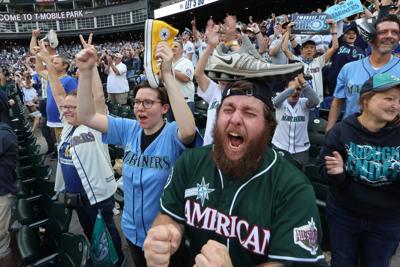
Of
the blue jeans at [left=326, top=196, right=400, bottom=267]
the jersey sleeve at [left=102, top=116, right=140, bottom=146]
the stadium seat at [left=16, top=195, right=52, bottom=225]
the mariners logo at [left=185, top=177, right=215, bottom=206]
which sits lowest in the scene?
the stadium seat at [left=16, top=195, right=52, bottom=225]

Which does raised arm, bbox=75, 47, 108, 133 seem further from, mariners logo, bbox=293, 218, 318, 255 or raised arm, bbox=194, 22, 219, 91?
mariners logo, bbox=293, 218, 318, 255

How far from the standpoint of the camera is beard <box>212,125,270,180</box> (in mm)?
1267

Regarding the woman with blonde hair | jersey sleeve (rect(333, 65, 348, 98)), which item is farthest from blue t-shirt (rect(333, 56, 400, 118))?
the woman with blonde hair

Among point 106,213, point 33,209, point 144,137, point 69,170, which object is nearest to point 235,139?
point 144,137

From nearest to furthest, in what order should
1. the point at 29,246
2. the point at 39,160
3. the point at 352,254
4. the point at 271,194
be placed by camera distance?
the point at 271,194
the point at 352,254
the point at 29,246
the point at 39,160

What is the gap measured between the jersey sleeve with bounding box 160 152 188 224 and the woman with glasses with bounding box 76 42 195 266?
49 centimetres

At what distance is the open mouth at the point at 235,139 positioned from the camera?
135 centimetres

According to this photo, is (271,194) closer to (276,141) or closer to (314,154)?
(276,141)

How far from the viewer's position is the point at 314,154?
4.04 metres

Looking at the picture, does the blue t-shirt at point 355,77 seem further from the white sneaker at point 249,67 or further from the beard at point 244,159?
the beard at point 244,159

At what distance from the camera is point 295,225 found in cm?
112

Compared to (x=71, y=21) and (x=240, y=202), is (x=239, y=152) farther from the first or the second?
(x=71, y=21)

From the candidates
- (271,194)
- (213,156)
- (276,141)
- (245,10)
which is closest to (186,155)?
(213,156)

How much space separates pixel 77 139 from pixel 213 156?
5.69ft
